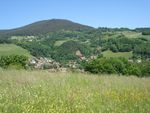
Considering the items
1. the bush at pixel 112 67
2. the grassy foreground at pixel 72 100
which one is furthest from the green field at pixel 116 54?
the grassy foreground at pixel 72 100

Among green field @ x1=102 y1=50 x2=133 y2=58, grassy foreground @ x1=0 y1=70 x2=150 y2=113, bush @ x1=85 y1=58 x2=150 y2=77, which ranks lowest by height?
green field @ x1=102 y1=50 x2=133 y2=58

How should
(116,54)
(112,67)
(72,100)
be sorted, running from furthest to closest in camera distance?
(116,54) < (112,67) < (72,100)

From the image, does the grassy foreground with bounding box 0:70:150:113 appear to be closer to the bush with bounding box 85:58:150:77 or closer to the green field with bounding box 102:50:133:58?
the bush with bounding box 85:58:150:77

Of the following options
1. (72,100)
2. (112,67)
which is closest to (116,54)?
(112,67)

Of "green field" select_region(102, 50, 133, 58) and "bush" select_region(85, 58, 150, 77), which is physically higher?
"bush" select_region(85, 58, 150, 77)

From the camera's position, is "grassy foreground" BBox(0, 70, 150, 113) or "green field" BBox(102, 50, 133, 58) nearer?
"grassy foreground" BBox(0, 70, 150, 113)

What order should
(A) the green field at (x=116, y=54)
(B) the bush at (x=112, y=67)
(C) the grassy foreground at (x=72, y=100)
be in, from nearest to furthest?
1. (C) the grassy foreground at (x=72, y=100)
2. (B) the bush at (x=112, y=67)
3. (A) the green field at (x=116, y=54)

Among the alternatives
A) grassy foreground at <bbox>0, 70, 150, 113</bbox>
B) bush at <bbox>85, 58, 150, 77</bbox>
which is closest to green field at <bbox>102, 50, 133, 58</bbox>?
bush at <bbox>85, 58, 150, 77</bbox>

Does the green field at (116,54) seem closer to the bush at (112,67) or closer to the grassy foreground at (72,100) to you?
the bush at (112,67)

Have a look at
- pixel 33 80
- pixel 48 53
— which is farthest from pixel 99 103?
pixel 48 53

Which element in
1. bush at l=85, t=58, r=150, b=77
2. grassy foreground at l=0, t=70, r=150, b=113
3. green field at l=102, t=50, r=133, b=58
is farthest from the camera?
green field at l=102, t=50, r=133, b=58

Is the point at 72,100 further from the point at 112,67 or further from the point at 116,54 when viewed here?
the point at 116,54

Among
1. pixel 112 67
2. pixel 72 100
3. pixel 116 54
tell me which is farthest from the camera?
pixel 116 54

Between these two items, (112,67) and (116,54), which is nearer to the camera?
(112,67)
